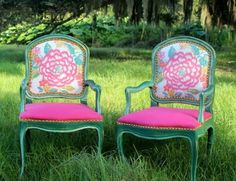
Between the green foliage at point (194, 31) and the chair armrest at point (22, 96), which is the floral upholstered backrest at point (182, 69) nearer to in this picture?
the chair armrest at point (22, 96)

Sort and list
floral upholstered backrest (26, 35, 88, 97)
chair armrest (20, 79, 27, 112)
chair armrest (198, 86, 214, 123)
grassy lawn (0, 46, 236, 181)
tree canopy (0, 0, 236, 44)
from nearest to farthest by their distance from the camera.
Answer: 1. grassy lawn (0, 46, 236, 181)
2. chair armrest (198, 86, 214, 123)
3. chair armrest (20, 79, 27, 112)
4. floral upholstered backrest (26, 35, 88, 97)
5. tree canopy (0, 0, 236, 44)

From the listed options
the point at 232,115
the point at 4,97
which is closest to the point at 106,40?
the point at 4,97

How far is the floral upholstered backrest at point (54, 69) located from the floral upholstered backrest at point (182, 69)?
0.59m

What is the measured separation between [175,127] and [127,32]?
15.2 m

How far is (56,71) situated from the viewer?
4.03 metres

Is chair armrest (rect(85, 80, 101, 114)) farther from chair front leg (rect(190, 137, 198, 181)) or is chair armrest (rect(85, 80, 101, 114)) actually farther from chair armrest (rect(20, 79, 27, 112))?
chair front leg (rect(190, 137, 198, 181))

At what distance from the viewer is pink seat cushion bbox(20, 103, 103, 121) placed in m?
3.36

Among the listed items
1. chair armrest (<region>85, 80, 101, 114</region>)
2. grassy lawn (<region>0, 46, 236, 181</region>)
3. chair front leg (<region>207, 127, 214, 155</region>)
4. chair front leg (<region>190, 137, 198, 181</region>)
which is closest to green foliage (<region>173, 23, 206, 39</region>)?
grassy lawn (<region>0, 46, 236, 181</region>)

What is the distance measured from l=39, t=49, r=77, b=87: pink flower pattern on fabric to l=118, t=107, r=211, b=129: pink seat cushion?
2.64 feet

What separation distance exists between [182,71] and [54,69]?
98cm

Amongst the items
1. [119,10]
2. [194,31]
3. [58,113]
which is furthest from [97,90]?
[194,31]

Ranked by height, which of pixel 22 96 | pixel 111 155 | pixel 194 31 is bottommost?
pixel 111 155

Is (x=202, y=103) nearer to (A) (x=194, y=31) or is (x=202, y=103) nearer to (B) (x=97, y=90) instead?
(B) (x=97, y=90)

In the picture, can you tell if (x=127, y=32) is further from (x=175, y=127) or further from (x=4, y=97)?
(x=175, y=127)
